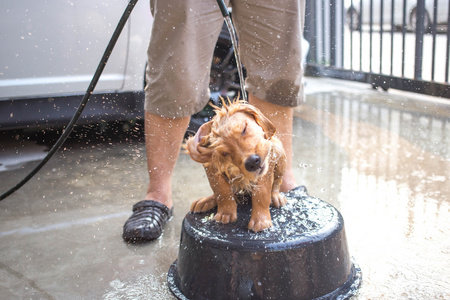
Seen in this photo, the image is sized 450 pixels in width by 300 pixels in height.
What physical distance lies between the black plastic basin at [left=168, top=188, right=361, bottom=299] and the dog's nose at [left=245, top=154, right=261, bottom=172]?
0.84 feet

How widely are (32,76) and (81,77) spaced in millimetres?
322

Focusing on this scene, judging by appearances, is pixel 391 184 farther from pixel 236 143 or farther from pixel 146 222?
pixel 236 143

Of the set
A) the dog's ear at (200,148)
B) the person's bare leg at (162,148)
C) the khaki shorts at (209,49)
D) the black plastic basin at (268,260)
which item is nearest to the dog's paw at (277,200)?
the black plastic basin at (268,260)

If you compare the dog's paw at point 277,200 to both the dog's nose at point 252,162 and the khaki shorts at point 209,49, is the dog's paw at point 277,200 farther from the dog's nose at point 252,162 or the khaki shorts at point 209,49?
the khaki shorts at point 209,49

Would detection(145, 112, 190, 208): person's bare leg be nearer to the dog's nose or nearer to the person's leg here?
the person's leg

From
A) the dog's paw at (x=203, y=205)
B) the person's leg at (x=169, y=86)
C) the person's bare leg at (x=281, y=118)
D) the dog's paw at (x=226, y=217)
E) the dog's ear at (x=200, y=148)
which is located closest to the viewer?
the dog's ear at (x=200, y=148)

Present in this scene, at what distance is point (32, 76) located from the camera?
355 centimetres

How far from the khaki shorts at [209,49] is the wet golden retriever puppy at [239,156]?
1.71 feet

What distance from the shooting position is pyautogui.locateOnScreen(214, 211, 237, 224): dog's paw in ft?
6.25

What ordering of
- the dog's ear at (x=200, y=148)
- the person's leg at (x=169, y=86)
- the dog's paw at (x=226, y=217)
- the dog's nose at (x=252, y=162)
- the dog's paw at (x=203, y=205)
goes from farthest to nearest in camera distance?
the person's leg at (x=169, y=86) → the dog's paw at (x=203, y=205) → the dog's paw at (x=226, y=217) → the dog's ear at (x=200, y=148) → the dog's nose at (x=252, y=162)

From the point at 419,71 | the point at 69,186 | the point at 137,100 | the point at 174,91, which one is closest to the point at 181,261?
the point at 174,91

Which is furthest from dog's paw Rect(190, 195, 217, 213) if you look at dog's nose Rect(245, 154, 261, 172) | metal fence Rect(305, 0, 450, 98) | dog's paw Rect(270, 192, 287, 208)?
metal fence Rect(305, 0, 450, 98)

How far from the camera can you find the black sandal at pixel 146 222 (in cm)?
243

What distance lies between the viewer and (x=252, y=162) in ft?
5.44
